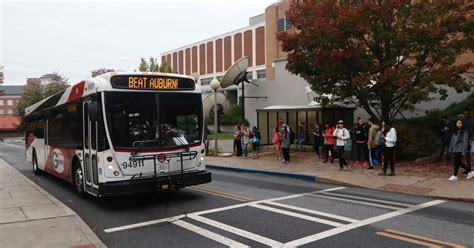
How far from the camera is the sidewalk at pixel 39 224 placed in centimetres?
622

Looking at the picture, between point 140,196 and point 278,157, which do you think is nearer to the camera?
point 140,196

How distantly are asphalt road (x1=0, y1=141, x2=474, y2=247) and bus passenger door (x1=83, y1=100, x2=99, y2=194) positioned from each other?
55 centimetres

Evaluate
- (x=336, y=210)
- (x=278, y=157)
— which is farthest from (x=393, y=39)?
(x=336, y=210)

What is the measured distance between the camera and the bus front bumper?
839 cm

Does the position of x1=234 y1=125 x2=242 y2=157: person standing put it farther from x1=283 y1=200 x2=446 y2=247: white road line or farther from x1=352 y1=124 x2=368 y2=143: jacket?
x1=283 y1=200 x2=446 y2=247: white road line

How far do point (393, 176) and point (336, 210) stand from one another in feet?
15.9

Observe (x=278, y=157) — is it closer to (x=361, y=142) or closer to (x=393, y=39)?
(x=361, y=142)

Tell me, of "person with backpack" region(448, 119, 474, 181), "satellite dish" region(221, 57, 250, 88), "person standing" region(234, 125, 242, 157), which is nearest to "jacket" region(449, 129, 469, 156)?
"person with backpack" region(448, 119, 474, 181)

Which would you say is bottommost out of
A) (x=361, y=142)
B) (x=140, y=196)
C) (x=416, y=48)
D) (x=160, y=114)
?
(x=140, y=196)

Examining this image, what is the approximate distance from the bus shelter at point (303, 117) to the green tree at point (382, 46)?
325cm

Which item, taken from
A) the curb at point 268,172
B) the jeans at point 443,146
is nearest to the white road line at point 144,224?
the curb at point 268,172

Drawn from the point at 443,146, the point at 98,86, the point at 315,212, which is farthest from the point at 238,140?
the point at 315,212

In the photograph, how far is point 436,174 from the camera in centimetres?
1234

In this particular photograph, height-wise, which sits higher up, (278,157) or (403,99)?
(403,99)
